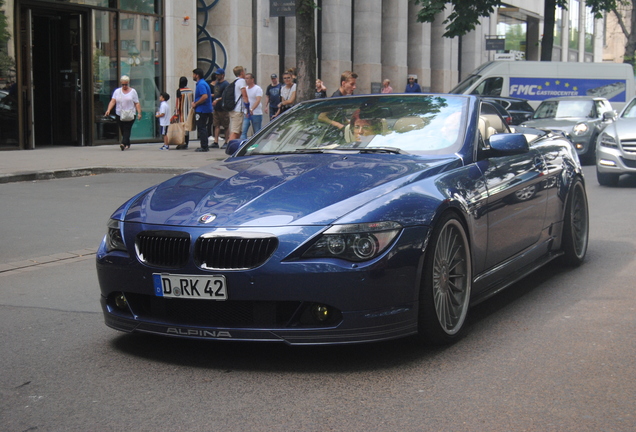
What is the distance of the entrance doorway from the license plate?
18.3 m

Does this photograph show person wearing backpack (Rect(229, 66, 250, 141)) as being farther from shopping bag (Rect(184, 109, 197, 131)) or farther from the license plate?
the license plate

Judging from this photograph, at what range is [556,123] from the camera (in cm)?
2030

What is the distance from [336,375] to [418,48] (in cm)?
3608

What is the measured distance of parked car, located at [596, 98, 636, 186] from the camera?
47.9 feet

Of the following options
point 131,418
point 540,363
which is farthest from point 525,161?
point 131,418

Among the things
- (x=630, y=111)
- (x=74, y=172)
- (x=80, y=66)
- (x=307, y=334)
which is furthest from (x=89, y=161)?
(x=307, y=334)

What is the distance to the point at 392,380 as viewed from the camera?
14.0 ft

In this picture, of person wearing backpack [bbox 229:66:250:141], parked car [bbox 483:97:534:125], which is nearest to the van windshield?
parked car [bbox 483:97:534:125]

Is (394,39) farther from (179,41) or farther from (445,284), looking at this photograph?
(445,284)

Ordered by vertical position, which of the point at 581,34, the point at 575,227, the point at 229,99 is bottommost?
the point at 575,227

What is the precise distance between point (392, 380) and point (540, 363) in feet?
2.64

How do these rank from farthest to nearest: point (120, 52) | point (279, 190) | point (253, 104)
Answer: point (120, 52) < point (253, 104) < point (279, 190)

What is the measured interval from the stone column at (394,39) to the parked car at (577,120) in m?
15.7

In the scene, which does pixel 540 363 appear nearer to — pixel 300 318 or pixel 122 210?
pixel 300 318
